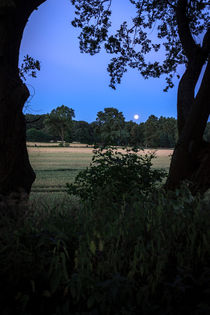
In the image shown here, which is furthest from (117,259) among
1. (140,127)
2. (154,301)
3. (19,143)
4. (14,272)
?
(140,127)

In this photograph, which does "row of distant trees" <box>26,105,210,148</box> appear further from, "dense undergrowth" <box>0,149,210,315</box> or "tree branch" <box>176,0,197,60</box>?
"dense undergrowth" <box>0,149,210,315</box>

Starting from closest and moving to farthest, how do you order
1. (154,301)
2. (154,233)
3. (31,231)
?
(154,301), (154,233), (31,231)

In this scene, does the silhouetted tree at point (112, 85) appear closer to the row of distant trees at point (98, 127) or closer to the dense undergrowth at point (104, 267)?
the dense undergrowth at point (104, 267)

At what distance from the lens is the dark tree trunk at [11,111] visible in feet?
19.2

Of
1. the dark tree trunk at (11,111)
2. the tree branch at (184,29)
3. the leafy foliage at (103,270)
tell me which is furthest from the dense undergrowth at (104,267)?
the tree branch at (184,29)

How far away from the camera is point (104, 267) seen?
2.64 metres

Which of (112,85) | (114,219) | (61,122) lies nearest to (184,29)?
(112,85)

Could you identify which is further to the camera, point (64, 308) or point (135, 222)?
point (135, 222)

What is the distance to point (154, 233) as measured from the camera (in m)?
2.97

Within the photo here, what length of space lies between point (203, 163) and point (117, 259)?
5049 millimetres

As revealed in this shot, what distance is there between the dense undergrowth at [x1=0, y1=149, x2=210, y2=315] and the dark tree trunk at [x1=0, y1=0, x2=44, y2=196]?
2.61 m

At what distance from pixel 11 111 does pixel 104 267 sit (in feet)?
14.2

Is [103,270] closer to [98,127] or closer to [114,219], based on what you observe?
[114,219]

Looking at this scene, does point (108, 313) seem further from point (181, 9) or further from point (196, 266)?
point (181, 9)
